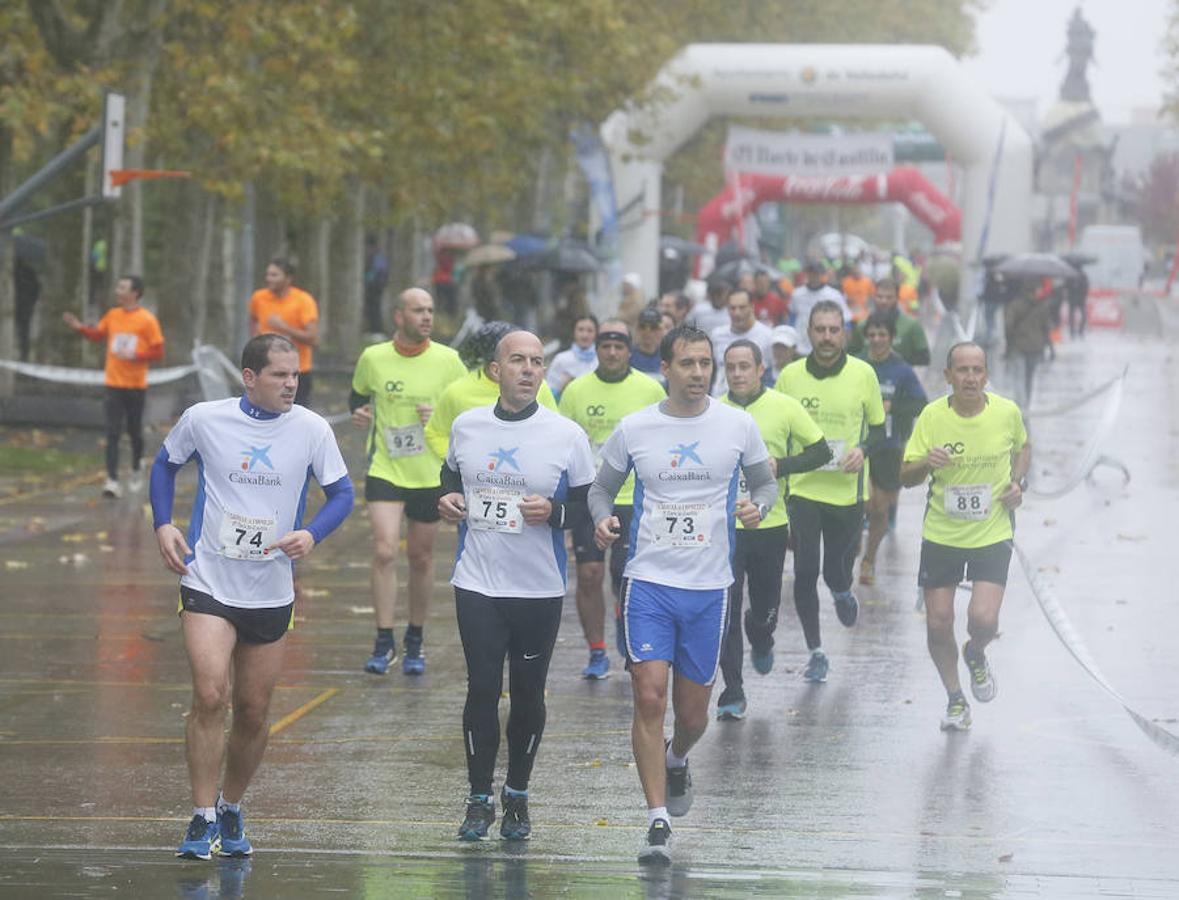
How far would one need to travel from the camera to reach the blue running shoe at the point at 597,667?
12.0 m

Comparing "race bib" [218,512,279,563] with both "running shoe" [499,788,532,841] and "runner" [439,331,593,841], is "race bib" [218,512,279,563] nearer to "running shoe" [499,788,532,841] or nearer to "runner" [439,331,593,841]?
"runner" [439,331,593,841]

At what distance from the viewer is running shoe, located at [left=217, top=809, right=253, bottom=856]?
8.02m

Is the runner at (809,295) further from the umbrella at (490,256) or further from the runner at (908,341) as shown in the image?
the umbrella at (490,256)

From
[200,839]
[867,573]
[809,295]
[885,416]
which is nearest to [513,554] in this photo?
[200,839]

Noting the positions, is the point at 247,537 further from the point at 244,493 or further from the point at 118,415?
the point at 118,415

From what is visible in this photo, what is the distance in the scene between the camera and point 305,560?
16781 millimetres

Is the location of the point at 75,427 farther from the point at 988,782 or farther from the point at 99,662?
the point at 988,782

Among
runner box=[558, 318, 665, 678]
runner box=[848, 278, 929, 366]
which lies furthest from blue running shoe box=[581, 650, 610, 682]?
runner box=[848, 278, 929, 366]

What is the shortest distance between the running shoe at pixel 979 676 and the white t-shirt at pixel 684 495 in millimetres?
2882

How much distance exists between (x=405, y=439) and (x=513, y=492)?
3804 mm

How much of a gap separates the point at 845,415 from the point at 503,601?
14.5 ft

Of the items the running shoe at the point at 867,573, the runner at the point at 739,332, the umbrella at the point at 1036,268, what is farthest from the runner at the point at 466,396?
the umbrella at the point at 1036,268

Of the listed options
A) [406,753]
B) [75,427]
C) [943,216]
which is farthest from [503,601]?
[943,216]

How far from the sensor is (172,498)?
8227 millimetres
